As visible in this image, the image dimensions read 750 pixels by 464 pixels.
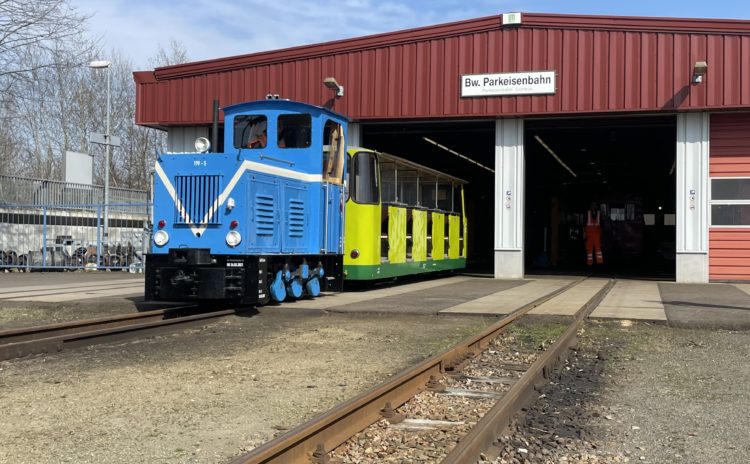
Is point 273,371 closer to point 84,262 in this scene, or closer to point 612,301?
point 612,301

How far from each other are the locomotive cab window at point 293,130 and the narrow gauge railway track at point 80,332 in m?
3.48

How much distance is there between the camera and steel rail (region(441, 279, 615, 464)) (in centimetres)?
384

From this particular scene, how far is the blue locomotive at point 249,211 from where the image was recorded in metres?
10.1

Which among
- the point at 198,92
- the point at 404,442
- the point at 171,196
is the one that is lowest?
the point at 404,442

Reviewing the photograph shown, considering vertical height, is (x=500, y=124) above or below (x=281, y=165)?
above

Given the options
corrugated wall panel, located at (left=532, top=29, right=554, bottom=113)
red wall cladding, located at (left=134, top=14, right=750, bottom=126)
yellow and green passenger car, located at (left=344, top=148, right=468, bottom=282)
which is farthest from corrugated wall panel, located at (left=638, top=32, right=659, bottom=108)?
yellow and green passenger car, located at (left=344, top=148, right=468, bottom=282)

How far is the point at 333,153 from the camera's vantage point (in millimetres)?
12781

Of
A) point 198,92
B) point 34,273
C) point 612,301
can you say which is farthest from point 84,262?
point 612,301

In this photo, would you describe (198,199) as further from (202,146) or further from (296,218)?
(296,218)

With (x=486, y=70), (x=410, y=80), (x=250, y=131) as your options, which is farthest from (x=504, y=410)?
(x=410, y=80)

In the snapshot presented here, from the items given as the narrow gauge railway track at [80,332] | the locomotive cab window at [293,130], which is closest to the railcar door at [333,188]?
the locomotive cab window at [293,130]

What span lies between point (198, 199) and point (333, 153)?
10.7 feet

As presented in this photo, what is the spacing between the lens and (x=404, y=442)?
4.45 metres

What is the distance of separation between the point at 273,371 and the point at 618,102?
51.1ft
